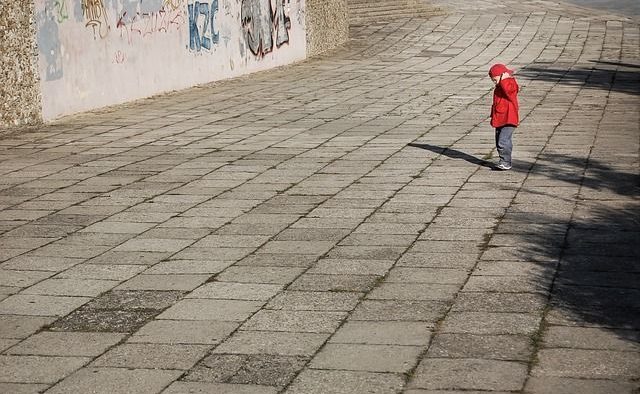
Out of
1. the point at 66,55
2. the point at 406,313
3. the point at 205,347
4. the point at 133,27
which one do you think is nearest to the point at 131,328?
the point at 205,347

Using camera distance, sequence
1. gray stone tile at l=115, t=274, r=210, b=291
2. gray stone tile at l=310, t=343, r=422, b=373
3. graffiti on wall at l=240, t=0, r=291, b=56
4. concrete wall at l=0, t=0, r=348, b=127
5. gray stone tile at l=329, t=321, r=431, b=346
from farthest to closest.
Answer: graffiti on wall at l=240, t=0, r=291, b=56, concrete wall at l=0, t=0, r=348, b=127, gray stone tile at l=115, t=274, r=210, b=291, gray stone tile at l=329, t=321, r=431, b=346, gray stone tile at l=310, t=343, r=422, b=373

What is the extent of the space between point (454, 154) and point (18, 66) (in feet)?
19.7

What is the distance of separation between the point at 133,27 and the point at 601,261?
1149 centimetres

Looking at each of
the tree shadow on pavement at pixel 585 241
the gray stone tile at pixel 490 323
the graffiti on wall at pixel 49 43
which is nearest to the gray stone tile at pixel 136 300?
the gray stone tile at pixel 490 323

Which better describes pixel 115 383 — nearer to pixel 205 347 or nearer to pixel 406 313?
pixel 205 347

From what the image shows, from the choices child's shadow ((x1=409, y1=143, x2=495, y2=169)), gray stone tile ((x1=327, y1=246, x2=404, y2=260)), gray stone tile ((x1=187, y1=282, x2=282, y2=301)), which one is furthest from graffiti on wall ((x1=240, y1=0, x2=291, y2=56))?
gray stone tile ((x1=187, y1=282, x2=282, y2=301))

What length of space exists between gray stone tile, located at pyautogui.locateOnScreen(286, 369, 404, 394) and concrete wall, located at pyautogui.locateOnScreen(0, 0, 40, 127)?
32.7ft

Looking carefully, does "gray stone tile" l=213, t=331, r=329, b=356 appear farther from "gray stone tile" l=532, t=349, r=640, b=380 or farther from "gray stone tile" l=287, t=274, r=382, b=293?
"gray stone tile" l=532, t=349, r=640, b=380

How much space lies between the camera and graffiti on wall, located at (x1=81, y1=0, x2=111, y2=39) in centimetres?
1623

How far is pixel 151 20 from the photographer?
18156 mm

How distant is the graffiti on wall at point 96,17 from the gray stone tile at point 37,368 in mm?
11055

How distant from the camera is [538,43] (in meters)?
27.0

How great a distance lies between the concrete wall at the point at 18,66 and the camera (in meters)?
14.4

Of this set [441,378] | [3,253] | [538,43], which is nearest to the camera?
[441,378]
